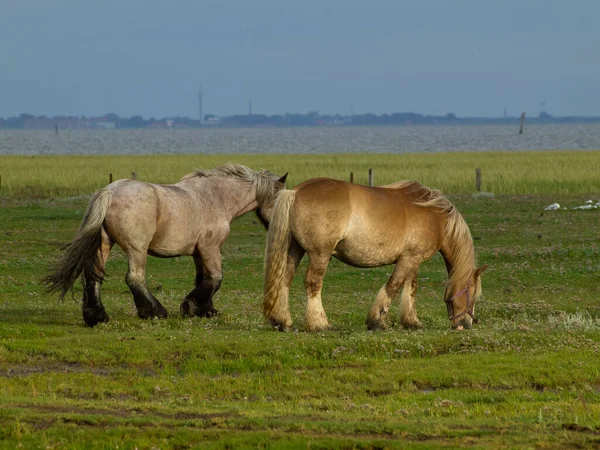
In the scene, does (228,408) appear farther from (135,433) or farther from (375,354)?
(375,354)

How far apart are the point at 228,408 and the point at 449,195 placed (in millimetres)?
31181

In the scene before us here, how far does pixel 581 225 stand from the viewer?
93.9 ft

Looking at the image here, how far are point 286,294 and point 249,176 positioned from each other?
2.38 metres

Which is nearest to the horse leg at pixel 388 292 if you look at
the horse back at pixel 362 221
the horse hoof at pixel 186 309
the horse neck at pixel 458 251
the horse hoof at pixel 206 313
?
the horse back at pixel 362 221

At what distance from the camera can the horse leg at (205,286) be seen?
544 inches

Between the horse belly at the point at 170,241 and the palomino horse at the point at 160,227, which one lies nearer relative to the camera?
the palomino horse at the point at 160,227

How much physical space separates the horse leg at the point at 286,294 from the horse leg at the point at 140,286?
5.35 feet

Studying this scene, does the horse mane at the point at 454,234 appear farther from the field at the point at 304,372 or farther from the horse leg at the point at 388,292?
the field at the point at 304,372

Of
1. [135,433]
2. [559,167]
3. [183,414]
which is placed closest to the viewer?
[135,433]

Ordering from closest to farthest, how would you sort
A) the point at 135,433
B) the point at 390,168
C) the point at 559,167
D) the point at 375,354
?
the point at 135,433 < the point at 375,354 < the point at 559,167 < the point at 390,168

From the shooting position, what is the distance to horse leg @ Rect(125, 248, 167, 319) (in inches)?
515

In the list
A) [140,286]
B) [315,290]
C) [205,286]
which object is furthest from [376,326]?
[140,286]

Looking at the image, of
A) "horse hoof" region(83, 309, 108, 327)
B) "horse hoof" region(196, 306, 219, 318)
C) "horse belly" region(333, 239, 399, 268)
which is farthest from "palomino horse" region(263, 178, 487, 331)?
"horse hoof" region(83, 309, 108, 327)

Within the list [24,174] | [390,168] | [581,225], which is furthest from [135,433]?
[390,168]
